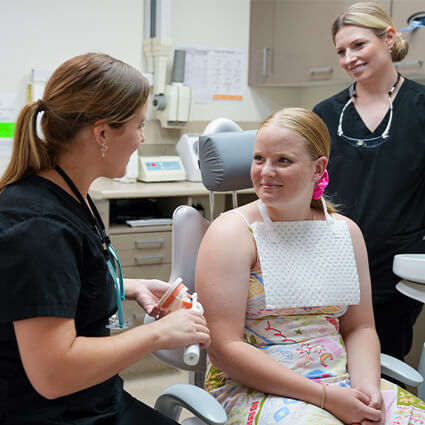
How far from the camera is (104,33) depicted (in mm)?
3369

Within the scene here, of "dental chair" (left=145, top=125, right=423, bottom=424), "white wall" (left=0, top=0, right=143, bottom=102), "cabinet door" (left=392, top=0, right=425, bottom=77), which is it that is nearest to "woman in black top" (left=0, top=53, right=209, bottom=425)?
"dental chair" (left=145, top=125, right=423, bottom=424)

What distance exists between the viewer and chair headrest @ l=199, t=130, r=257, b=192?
1.63m

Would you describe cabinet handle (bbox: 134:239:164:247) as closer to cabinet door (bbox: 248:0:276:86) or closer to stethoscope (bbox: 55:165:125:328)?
cabinet door (bbox: 248:0:276:86)

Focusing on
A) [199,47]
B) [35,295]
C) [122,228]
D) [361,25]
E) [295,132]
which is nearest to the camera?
[35,295]

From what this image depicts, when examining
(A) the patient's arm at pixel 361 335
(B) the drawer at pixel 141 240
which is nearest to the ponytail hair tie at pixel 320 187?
(A) the patient's arm at pixel 361 335

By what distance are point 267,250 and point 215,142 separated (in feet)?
1.08

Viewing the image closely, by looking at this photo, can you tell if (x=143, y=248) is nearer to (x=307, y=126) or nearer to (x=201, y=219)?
(x=201, y=219)

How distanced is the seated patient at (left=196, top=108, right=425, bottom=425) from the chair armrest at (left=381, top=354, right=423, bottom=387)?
0.11 feet

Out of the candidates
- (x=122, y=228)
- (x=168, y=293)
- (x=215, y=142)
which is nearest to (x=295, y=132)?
→ (x=215, y=142)

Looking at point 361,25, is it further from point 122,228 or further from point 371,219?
point 122,228

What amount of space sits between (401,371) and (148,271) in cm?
163

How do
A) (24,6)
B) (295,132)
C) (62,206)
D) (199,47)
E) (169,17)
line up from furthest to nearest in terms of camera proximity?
(199,47) → (169,17) → (24,6) → (295,132) → (62,206)

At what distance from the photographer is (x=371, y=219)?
203 centimetres

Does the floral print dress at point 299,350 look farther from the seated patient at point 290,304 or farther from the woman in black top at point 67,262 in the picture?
the woman in black top at point 67,262
